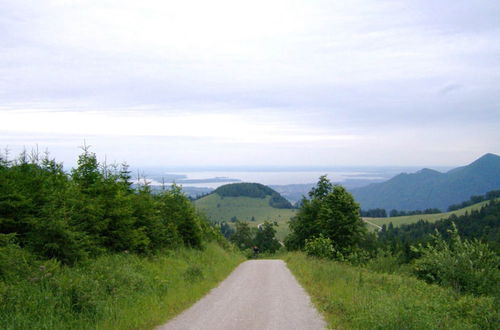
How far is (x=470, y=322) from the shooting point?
10.0 meters

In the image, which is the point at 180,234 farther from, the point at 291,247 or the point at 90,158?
the point at 291,247

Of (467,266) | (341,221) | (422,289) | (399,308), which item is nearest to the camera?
(399,308)

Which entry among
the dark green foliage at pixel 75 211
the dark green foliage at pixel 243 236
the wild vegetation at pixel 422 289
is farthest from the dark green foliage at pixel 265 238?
the dark green foliage at pixel 75 211

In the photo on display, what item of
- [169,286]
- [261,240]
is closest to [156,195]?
[169,286]

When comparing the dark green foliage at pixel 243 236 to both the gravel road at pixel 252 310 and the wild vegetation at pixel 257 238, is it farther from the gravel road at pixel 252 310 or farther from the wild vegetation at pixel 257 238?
the gravel road at pixel 252 310

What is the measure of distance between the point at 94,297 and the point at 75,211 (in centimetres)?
426

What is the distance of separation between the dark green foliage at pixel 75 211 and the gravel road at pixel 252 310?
13.3ft

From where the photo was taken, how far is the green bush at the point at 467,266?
621 inches

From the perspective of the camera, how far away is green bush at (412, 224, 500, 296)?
621 inches

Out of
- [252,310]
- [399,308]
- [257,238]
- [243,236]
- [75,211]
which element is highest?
[75,211]

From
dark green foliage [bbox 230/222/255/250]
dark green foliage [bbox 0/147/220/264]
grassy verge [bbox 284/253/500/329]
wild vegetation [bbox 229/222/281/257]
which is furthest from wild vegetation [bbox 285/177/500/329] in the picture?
dark green foliage [bbox 230/222/255/250]

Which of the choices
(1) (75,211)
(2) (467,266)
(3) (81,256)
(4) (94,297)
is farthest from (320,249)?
(4) (94,297)

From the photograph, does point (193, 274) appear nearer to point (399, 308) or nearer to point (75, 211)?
point (75, 211)

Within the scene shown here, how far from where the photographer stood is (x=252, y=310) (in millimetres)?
11594
